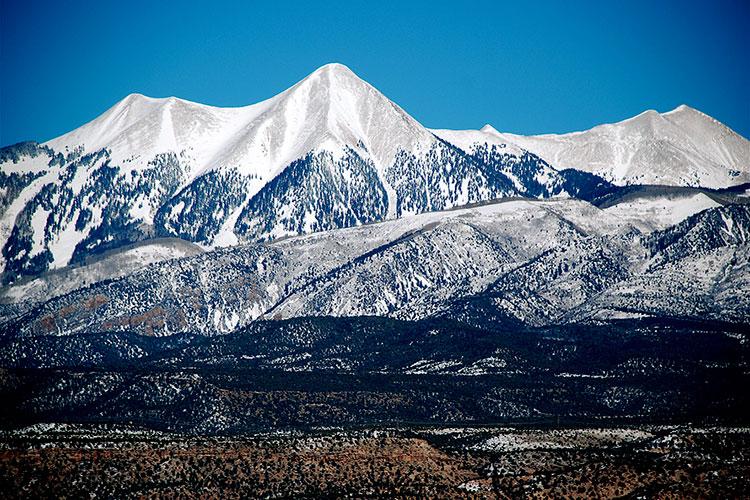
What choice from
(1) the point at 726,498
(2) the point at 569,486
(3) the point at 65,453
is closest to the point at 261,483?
(3) the point at 65,453

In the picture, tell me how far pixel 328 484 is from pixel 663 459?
31.9 m

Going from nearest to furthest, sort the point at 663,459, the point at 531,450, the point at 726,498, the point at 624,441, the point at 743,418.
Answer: the point at 726,498
the point at 663,459
the point at 531,450
the point at 624,441
the point at 743,418

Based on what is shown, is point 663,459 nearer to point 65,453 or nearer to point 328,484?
point 328,484

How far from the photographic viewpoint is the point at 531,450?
166 meters

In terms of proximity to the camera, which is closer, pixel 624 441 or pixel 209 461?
pixel 209 461

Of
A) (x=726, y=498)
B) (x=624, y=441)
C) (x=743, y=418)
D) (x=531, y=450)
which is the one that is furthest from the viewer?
(x=743, y=418)

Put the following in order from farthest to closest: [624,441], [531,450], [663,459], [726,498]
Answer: [624,441] < [531,450] < [663,459] < [726,498]

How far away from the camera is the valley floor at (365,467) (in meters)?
142

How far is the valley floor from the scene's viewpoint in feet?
467

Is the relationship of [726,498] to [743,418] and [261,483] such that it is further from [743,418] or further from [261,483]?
[743,418]

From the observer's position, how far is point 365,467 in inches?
6122

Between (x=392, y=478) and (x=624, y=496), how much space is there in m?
24.7

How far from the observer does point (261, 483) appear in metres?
151

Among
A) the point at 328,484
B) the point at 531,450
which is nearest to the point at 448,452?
the point at 531,450
